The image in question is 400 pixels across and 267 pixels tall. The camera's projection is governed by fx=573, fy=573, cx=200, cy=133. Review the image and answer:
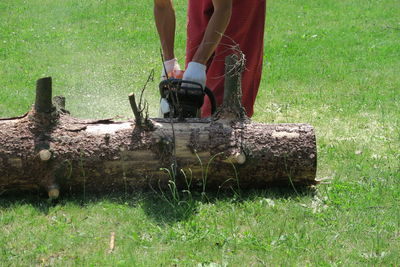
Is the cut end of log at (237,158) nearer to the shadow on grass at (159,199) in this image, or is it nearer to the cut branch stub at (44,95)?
the shadow on grass at (159,199)

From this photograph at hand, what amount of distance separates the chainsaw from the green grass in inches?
22.6

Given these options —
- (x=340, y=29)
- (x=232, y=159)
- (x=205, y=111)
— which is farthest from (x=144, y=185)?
(x=340, y=29)

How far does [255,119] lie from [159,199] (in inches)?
87.5

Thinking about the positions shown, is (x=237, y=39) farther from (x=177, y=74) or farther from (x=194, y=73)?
(x=194, y=73)

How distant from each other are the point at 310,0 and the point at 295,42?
3.34 m

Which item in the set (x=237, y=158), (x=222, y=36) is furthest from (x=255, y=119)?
(x=237, y=158)

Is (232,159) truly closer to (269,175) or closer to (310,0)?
(269,175)

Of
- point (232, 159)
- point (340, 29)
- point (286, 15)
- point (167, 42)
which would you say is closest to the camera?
point (232, 159)

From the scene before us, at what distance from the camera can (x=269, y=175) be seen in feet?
12.3

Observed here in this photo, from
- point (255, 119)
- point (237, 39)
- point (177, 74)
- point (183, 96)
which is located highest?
point (237, 39)

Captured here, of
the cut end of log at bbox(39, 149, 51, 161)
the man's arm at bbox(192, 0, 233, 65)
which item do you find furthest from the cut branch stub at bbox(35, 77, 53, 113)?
the man's arm at bbox(192, 0, 233, 65)

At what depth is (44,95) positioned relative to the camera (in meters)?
3.62

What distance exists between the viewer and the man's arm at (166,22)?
14.5 ft

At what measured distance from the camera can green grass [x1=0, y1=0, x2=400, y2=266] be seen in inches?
123
